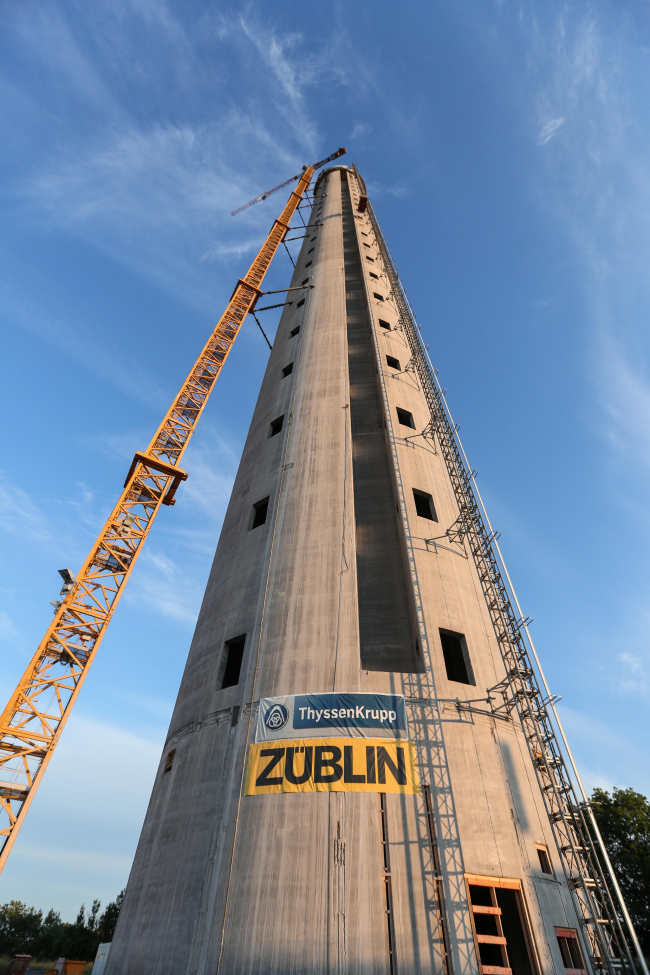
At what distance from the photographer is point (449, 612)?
19.5m

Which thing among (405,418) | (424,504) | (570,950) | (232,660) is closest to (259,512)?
(232,660)

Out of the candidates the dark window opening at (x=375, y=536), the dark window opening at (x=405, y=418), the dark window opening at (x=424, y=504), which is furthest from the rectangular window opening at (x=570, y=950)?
the dark window opening at (x=405, y=418)

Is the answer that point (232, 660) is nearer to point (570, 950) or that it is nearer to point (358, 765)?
point (358, 765)

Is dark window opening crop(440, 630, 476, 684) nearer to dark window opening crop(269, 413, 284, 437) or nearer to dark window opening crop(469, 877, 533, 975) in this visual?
dark window opening crop(469, 877, 533, 975)

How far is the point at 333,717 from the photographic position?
15.7m

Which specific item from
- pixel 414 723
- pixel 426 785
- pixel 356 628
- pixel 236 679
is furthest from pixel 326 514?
pixel 426 785

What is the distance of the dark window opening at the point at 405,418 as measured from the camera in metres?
28.1

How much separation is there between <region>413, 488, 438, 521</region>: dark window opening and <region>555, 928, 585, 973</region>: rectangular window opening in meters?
14.0

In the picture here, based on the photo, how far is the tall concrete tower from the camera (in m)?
12.8

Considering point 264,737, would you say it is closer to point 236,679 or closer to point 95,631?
point 236,679

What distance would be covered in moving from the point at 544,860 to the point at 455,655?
6308mm

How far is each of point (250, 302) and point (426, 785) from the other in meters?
51.0

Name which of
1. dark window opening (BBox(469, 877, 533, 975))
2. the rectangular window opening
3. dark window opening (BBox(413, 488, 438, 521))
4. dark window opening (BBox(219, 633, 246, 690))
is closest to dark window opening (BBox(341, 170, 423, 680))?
dark window opening (BBox(413, 488, 438, 521))

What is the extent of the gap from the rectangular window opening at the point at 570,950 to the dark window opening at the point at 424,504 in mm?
13965
